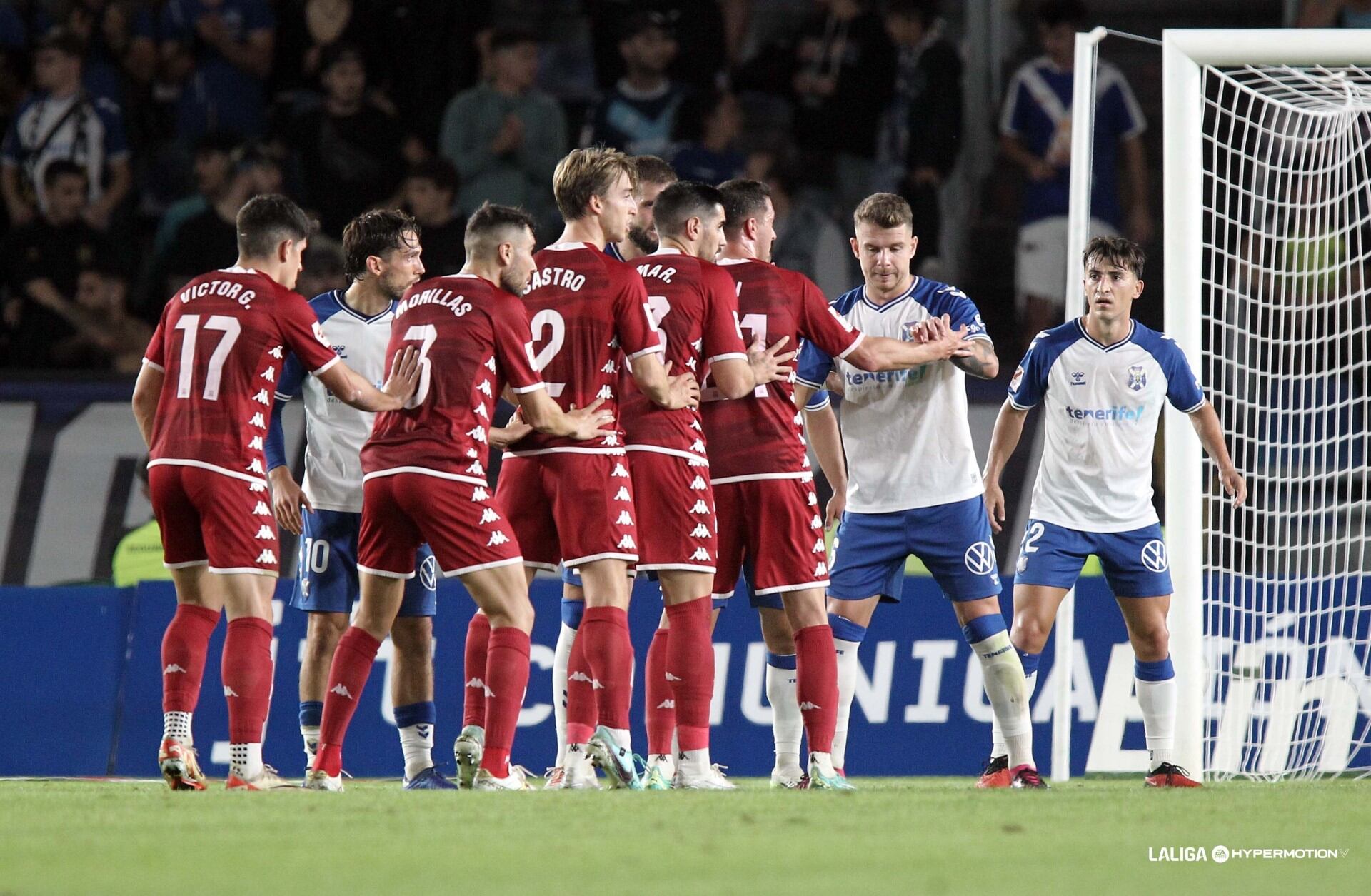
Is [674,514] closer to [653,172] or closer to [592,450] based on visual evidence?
[592,450]

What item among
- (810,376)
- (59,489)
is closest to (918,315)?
(810,376)

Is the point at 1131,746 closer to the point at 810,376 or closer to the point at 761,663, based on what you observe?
the point at 761,663

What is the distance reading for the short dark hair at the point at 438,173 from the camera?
13273mm

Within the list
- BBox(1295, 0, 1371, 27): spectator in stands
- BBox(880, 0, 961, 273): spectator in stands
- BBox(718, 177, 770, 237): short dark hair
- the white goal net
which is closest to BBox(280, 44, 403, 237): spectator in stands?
BBox(880, 0, 961, 273): spectator in stands

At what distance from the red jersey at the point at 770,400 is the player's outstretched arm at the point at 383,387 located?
117 centimetres

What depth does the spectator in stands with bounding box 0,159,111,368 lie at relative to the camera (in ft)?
42.6

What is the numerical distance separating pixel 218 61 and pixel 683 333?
9.11 m

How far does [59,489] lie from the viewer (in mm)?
11477

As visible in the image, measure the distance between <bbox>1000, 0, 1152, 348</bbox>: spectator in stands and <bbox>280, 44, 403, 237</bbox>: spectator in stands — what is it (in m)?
4.82

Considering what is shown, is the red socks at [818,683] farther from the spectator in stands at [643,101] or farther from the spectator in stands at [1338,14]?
the spectator in stands at [1338,14]

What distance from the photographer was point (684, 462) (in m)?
6.44

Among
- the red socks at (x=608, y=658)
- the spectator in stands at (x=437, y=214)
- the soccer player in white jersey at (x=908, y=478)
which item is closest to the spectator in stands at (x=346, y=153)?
the spectator in stands at (x=437, y=214)

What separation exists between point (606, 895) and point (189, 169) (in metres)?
11.5

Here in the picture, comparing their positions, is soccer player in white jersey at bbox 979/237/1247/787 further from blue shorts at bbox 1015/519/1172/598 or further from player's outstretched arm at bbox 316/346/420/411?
player's outstretched arm at bbox 316/346/420/411
